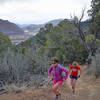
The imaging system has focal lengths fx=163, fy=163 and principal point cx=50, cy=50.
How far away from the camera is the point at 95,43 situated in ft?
53.4

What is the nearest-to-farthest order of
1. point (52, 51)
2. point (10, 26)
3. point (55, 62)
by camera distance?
point (55, 62) < point (52, 51) < point (10, 26)

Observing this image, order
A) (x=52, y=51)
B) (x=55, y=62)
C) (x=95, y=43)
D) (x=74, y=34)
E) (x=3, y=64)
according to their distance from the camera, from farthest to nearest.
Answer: (x=52, y=51) → (x=74, y=34) → (x=95, y=43) → (x=3, y=64) → (x=55, y=62)

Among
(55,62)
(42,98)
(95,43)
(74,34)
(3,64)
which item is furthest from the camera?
(74,34)

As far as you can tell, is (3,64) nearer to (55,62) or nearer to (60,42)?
(55,62)

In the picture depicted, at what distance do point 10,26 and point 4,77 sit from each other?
3084 inches

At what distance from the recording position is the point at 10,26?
85312 mm

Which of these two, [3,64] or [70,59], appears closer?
[3,64]

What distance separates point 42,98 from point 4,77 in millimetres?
5203

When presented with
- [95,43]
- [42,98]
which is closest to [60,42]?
[95,43]

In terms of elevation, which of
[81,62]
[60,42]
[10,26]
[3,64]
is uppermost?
[10,26]

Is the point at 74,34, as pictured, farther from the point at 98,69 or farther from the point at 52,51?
the point at 98,69

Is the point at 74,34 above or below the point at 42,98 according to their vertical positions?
above

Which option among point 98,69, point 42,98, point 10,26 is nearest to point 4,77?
point 42,98

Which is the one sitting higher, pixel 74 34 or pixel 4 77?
pixel 74 34
